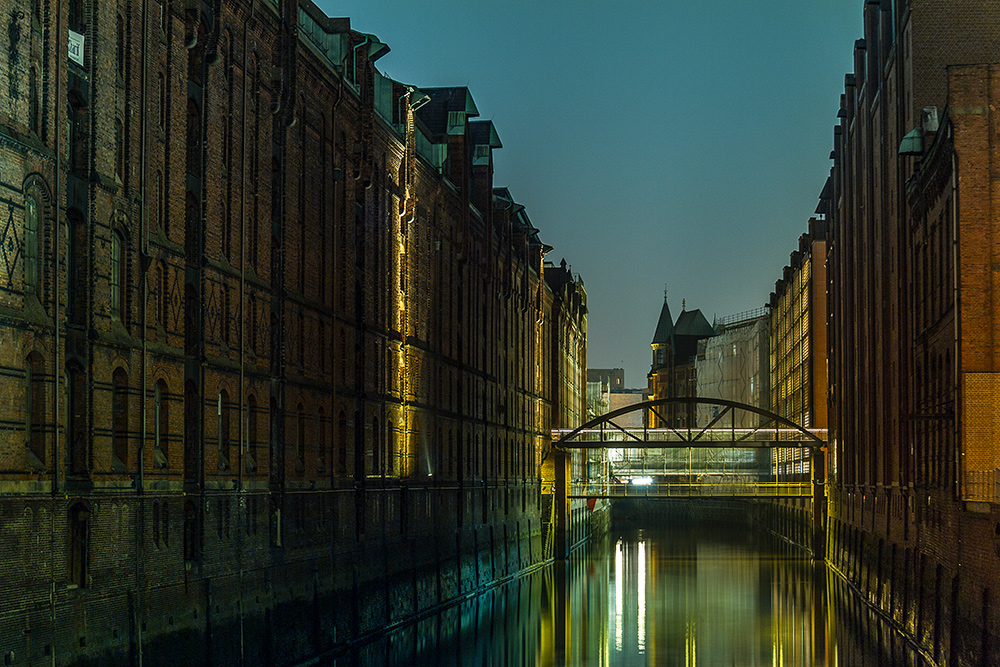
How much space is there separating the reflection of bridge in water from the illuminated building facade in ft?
4.25

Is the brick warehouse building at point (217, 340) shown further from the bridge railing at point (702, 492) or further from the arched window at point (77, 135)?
the bridge railing at point (702, 492)

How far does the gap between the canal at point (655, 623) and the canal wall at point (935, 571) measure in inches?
35.1

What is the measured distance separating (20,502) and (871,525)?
123 feet

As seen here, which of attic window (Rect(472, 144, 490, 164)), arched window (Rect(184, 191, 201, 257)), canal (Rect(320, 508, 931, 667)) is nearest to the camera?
arched window (Rect(184, 191, 201, 257))

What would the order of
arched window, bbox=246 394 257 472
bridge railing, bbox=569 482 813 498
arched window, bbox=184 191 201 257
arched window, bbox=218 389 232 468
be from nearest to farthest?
arched window, bbox=184 191 201 257 → arched window, bbox=218 389 232 468 → arched window, bbox=246 394 257 472 → bridge railing, bbox=569 482 813 498

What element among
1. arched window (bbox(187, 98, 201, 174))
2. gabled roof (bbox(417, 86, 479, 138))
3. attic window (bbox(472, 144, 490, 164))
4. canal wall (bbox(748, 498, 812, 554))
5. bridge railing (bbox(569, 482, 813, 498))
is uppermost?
gabled roof (bbox(417, 86, 479, 138))

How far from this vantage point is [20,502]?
21219 millimetres

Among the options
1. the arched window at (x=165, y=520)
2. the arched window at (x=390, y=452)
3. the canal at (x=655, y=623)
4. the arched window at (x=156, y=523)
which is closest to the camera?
the arched window at (x=156, y=523)

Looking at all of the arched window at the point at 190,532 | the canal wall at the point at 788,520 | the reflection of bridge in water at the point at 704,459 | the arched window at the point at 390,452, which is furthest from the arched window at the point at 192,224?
the canal wall at the point at 788,520

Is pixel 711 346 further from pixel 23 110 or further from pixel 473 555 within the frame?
pixel 23 110

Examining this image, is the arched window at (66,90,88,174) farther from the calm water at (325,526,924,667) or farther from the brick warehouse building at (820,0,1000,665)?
the brick warehouse building at (820,0,1000,665)

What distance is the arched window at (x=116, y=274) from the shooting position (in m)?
25.3

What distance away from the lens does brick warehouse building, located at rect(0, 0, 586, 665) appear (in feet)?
73.3

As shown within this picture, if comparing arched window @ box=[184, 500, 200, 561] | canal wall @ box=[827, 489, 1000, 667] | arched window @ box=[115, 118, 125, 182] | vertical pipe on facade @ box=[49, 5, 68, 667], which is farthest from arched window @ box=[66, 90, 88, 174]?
canal wall @ box=[827, 489, 1000, 667]
